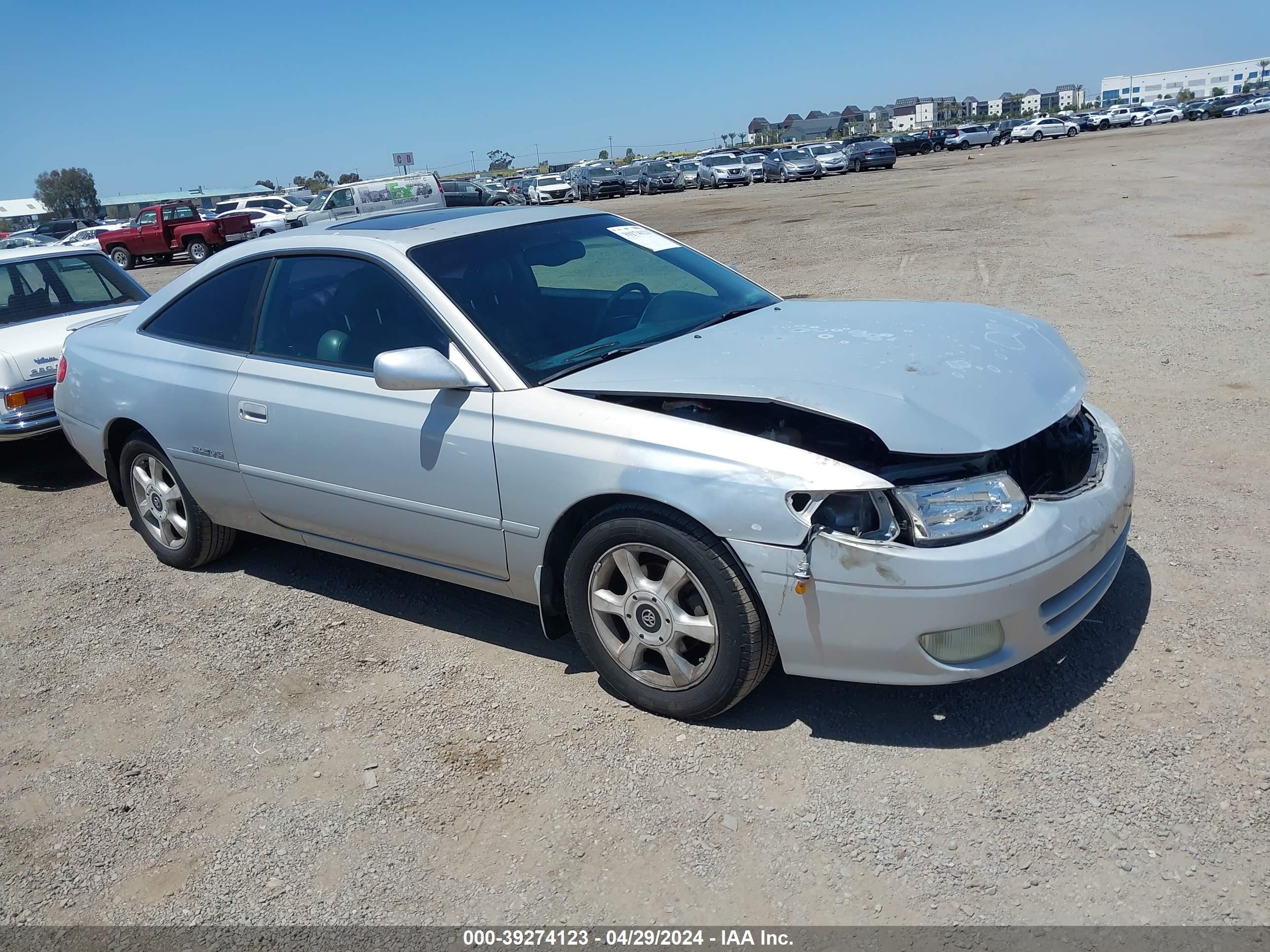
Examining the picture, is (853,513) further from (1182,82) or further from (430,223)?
(1182,82)

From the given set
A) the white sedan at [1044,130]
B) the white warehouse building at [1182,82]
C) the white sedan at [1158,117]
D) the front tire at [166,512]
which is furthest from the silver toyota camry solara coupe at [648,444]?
the white warehouse building at [1182,82]

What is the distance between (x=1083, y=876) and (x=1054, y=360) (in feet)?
6.13

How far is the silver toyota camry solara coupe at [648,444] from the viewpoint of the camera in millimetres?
2904

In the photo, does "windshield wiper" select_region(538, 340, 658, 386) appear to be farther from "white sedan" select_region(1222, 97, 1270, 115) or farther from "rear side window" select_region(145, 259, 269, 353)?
"white sedan" select_region(1222, 97, 1270, 115)

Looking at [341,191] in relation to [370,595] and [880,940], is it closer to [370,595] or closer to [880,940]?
[370,595]

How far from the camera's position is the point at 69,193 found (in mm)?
115625

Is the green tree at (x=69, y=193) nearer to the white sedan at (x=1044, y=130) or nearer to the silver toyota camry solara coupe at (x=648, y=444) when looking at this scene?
the white sedan at (x=1044, y=130)

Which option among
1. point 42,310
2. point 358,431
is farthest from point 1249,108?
point 358,431

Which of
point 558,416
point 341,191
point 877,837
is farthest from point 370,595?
point 341,191

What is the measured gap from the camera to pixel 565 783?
311cm

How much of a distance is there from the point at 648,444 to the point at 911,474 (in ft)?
2.68

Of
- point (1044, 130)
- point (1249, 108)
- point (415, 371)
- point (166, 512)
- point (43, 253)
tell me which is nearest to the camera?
point (415, 371)

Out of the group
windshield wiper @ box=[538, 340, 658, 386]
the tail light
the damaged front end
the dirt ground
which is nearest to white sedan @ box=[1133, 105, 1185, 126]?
the dirt ground

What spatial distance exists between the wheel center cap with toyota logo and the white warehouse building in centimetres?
17085
